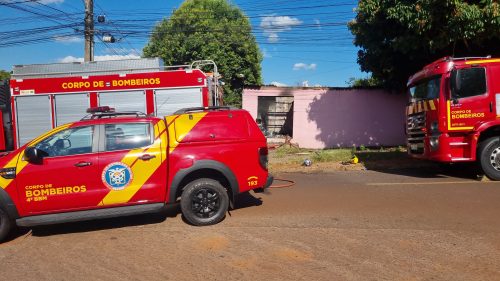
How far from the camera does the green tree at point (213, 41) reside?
24750 mm

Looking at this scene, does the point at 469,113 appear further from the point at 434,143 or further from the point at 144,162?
the point at 144,162

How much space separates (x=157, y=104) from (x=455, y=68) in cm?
696

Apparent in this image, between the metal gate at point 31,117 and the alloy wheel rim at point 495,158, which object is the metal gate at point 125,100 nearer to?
the metal gate at point 31,117

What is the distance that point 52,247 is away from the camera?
17.9 ft

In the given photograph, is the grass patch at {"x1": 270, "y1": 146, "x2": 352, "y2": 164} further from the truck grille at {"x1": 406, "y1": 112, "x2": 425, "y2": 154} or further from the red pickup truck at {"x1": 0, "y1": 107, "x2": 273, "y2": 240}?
the red pickup truck at {"x1": 0, "y1": 107, "x2": 273, "y2": 240}

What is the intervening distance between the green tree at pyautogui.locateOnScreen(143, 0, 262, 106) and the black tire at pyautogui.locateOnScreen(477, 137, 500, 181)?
15.0 meters

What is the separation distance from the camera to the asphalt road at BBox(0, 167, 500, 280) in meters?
4.36

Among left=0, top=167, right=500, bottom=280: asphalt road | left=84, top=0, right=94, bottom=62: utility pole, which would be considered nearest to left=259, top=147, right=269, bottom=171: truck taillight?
left=0, top=167, right=500, bottom=280: asphalt road

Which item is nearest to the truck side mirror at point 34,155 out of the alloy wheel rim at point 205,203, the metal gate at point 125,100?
the alloy wheel rim at point 205,203

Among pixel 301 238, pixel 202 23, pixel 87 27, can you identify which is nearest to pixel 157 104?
pixel 301 238

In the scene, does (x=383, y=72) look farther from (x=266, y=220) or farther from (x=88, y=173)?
(x=88, y=173)

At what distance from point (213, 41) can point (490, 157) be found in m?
18.3

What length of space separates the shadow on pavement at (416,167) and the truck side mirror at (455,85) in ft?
5.75

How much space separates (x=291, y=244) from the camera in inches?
204
